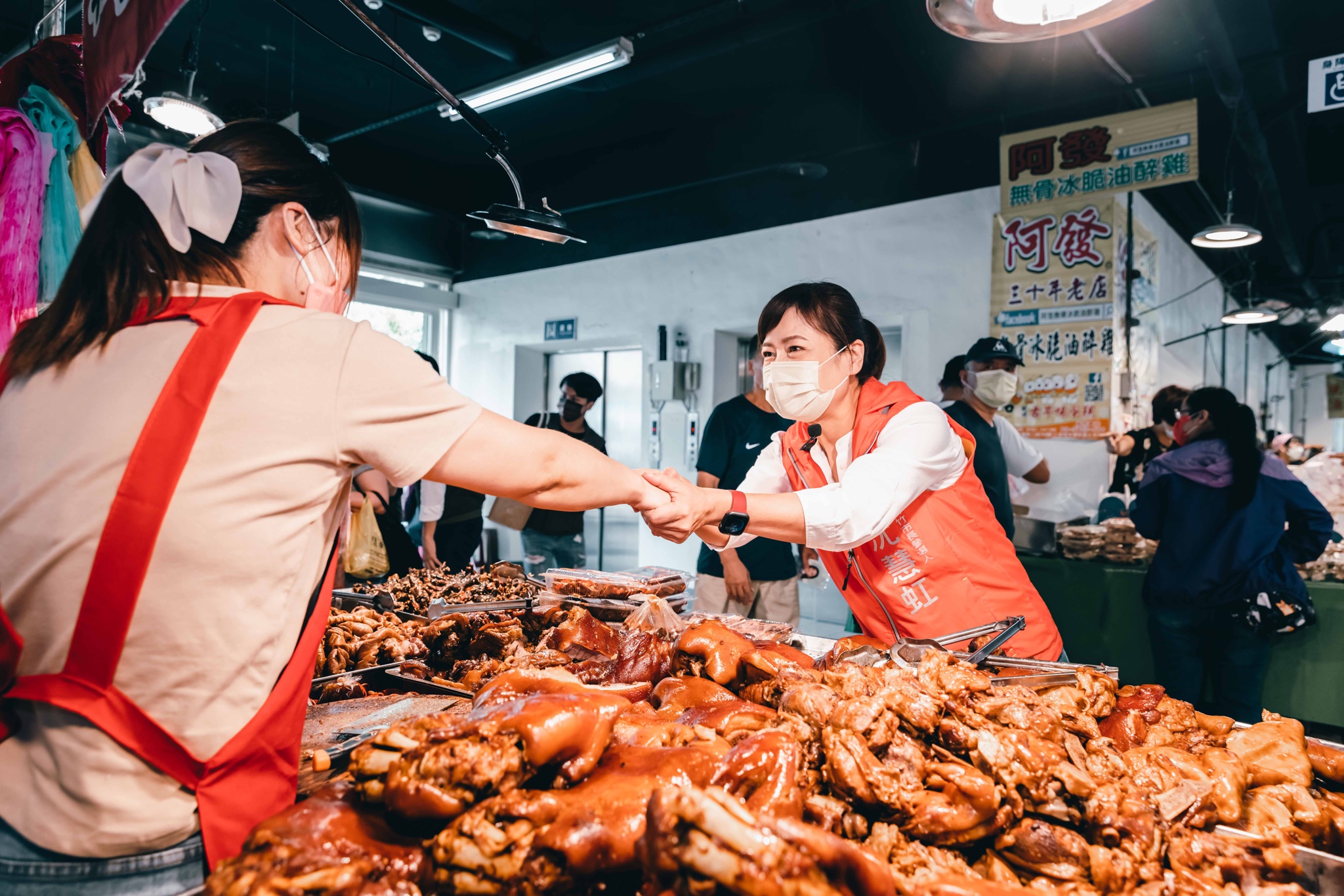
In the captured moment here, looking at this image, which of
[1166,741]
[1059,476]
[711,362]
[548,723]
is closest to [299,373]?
[548,723]

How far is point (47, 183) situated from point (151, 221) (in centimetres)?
169

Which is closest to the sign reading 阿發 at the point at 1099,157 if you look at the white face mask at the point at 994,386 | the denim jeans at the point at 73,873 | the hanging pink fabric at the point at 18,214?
the white face mask at the point at 994,386

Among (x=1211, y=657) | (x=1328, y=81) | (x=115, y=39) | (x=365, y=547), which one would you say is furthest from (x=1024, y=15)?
(x=365, y=547)

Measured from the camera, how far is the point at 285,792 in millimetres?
1135

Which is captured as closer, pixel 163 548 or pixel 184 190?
pixel 163 548

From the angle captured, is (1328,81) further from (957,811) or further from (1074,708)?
(957,811)

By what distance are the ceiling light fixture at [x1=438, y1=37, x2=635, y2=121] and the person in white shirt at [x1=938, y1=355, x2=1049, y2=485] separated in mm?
3253

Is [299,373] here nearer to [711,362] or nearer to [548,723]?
[548,723]

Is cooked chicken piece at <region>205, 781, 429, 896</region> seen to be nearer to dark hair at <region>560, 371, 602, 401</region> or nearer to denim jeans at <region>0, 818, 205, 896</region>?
denim jeans at <region>0, 818, 205, 896</region>

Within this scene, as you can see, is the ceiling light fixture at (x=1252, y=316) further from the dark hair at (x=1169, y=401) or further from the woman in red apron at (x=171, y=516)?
the woman in red apron at (x=171, y=516)

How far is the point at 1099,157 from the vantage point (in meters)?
5.78

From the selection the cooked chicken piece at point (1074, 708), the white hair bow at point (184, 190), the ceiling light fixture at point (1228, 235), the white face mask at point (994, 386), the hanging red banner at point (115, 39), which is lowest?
the cooked chicken piece at point (1074, 708)

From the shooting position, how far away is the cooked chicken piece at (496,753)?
37.3 inches

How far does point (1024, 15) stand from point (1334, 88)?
10.7 ft
